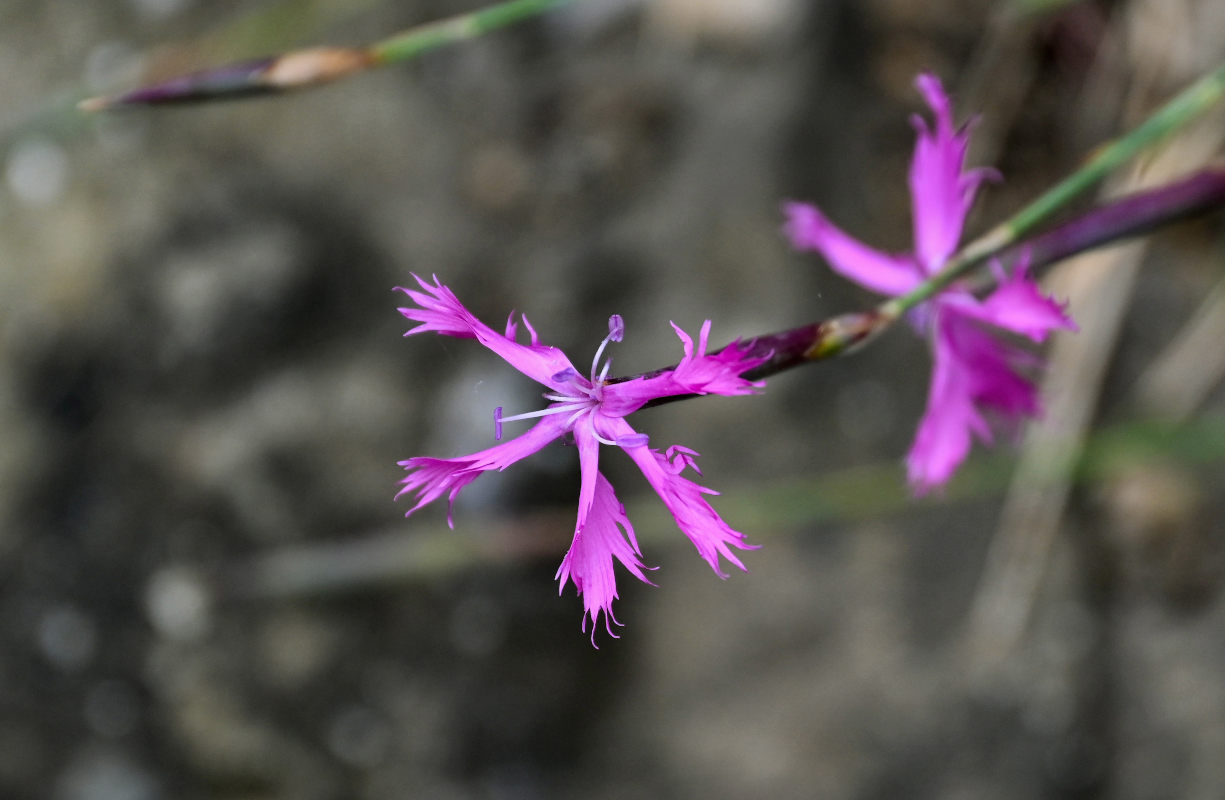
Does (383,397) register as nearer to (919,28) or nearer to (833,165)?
(833,165)

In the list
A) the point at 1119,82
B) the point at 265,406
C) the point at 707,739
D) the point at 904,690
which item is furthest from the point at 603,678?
the point at 1119,82

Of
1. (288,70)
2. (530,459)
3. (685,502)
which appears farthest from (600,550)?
(530,459)

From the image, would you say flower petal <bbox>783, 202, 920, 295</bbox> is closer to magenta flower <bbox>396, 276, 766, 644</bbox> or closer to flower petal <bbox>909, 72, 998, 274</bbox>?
flower petal <bbox>909, 72, 998, 274</bbox>

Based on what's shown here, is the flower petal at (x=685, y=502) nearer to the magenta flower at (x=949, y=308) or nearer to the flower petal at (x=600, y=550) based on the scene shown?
the flower petal at (x=600, y=550)

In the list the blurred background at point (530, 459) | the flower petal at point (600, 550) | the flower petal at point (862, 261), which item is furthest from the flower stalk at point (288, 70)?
the blurred background at point (530, 459)

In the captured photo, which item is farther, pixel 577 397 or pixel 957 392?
pixel 957 392

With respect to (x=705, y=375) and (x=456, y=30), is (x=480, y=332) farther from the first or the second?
(x=456, y=30)
